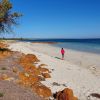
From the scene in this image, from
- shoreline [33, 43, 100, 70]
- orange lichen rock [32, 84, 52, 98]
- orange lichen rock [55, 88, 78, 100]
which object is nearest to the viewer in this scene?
orange lichen rock [55, 88, 78, 100]

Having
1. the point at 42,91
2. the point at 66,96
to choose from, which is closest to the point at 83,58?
the point at 42,91

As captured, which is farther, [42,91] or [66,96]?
[42,91]

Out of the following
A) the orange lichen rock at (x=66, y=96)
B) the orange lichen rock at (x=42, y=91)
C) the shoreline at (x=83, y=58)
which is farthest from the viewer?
the shoreline at (x=83, y=58)

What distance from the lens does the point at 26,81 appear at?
16.0m

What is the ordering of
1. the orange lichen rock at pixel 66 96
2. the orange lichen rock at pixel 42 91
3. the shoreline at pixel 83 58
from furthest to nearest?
the shoreline at pixel 83 58
the orange lichen rock at pixel 42 91
the orange lichen rock at pixel 66 96

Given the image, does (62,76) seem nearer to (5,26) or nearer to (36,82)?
(36,82)

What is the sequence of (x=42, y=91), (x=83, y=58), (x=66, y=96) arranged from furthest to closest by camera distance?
(x=83, y=58)
(x=42, y=91)
(x=66, y=96)

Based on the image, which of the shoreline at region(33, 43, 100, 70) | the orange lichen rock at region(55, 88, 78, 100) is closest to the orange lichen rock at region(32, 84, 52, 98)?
the orange lichen rock at region(55, 88, 78, 100)

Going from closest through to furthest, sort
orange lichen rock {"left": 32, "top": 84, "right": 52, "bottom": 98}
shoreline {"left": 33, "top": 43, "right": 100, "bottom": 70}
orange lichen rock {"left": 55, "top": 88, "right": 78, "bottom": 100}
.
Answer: orange lichen rock {"left": 55, "top": 88, "right": 78, "bottom": 100}, orange lichen rock {"left": 32, "top": 84, "right": 52, "bottom": 98}, shoreline {"left": 33, "top": 43, "right": 100, "bottom": 70}

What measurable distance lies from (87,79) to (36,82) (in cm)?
497

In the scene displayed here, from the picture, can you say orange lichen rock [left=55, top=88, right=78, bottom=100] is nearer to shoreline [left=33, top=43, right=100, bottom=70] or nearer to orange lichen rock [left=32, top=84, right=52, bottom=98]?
orange lichen rock [left=32, top=84, right=52, bottom=98]

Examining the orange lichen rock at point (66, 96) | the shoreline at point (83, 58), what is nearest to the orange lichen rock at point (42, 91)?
the orange lichen rock at point (66, 96)

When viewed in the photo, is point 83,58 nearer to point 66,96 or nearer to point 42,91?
point 42,91

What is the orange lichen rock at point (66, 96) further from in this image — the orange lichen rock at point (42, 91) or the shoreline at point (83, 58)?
the shoreline at point (83, 58)
